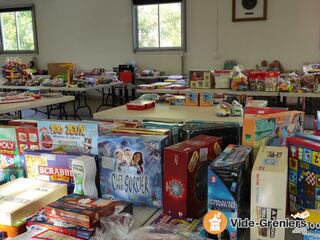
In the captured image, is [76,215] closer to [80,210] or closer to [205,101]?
[80,210]

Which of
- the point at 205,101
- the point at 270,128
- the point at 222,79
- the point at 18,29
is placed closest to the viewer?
the point at 270,128

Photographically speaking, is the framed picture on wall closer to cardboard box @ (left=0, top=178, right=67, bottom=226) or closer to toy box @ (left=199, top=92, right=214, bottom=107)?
toy box @ (left=199, top=92, right=214, bottom=107)

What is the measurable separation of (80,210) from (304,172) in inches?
31.2

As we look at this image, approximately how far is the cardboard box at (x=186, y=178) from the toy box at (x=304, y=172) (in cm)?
30

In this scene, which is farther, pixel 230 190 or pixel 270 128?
pixel 270 128

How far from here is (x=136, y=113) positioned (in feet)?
9.95

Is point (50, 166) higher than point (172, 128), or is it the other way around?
point (172, 128)

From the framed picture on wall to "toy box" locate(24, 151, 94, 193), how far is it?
6.60 metres

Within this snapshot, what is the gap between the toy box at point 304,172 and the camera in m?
1.27

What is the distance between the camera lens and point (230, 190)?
115cm

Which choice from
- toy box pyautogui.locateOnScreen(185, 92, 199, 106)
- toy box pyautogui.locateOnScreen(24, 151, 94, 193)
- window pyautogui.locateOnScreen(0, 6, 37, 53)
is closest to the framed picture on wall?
toy box pyautogui.locateOnScreen(185, 92, 199, 106)

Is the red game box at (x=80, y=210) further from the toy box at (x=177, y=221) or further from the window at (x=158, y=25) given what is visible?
the window at (x=158, y=25)

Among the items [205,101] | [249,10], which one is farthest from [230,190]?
[249,10]

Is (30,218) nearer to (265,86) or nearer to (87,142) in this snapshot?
(87,142)
